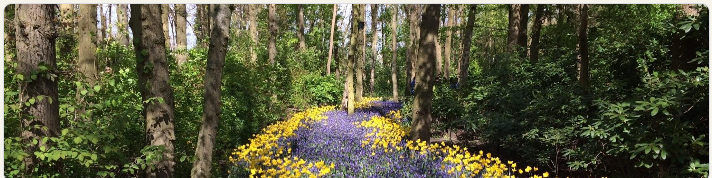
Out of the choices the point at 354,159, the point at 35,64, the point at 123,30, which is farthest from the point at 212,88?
the point at 123,30

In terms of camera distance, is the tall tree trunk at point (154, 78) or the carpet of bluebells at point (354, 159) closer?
the tall tree trunk at point (154, 78)

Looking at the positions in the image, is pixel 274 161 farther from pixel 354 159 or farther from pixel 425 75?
pixel 425 75

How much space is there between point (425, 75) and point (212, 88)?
377cm

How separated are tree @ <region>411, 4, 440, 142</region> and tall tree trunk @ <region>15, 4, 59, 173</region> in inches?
201

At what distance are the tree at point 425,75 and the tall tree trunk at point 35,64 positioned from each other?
5.11m

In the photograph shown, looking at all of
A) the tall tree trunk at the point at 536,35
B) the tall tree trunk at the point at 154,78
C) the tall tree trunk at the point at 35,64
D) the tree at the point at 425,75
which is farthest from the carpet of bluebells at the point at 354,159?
the tall tree trunk at the point at 536,35

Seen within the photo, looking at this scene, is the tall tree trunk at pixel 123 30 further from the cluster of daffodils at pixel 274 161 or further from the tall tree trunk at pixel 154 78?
the tall tree trunk at pixel 154 78

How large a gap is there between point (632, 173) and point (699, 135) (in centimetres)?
117

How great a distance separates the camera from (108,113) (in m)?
5.17

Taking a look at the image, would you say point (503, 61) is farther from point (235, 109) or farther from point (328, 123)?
point (235, 109)

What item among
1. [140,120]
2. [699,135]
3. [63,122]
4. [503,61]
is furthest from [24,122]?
[503,61]

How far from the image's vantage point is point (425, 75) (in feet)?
23.3

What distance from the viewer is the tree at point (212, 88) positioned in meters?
4.61

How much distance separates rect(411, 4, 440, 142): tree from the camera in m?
7.01
